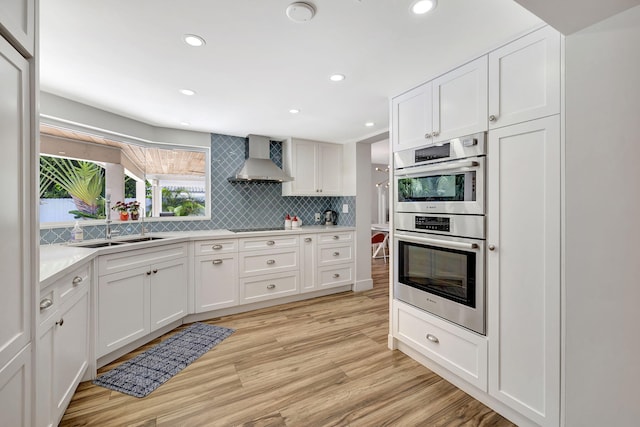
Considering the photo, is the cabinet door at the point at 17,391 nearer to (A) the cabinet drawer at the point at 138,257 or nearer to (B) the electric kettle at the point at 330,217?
(A) the cabinet drawer at the point at 138,257

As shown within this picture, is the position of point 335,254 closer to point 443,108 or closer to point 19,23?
point 443,108

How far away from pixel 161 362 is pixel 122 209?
1.67 meters

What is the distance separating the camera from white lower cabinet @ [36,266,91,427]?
4.31 feet

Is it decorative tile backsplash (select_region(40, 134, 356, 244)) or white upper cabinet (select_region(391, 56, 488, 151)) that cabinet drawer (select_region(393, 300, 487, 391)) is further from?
decorative tile backsplash (select_region(40, 134, 356, 244))

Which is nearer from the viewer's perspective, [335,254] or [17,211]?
[17,211]

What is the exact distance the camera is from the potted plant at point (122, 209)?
2943 millimetres

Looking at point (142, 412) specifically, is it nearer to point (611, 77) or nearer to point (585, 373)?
point (585, 373)

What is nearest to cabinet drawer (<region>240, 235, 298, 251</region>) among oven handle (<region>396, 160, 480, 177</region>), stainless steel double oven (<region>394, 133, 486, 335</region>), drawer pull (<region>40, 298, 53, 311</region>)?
stainless steel double oven (<region>394, 133, 486, 335</region>)

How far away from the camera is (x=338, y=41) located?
167cm

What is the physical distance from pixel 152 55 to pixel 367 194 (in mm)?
3143

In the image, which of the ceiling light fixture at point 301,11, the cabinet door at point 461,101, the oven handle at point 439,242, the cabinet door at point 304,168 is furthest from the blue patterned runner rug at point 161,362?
the cabinet door at point 461,101

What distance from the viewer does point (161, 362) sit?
225 cm

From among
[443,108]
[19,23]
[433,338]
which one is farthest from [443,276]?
[19,23]

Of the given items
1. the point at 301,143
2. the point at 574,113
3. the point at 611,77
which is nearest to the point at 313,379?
the point at 574,113
